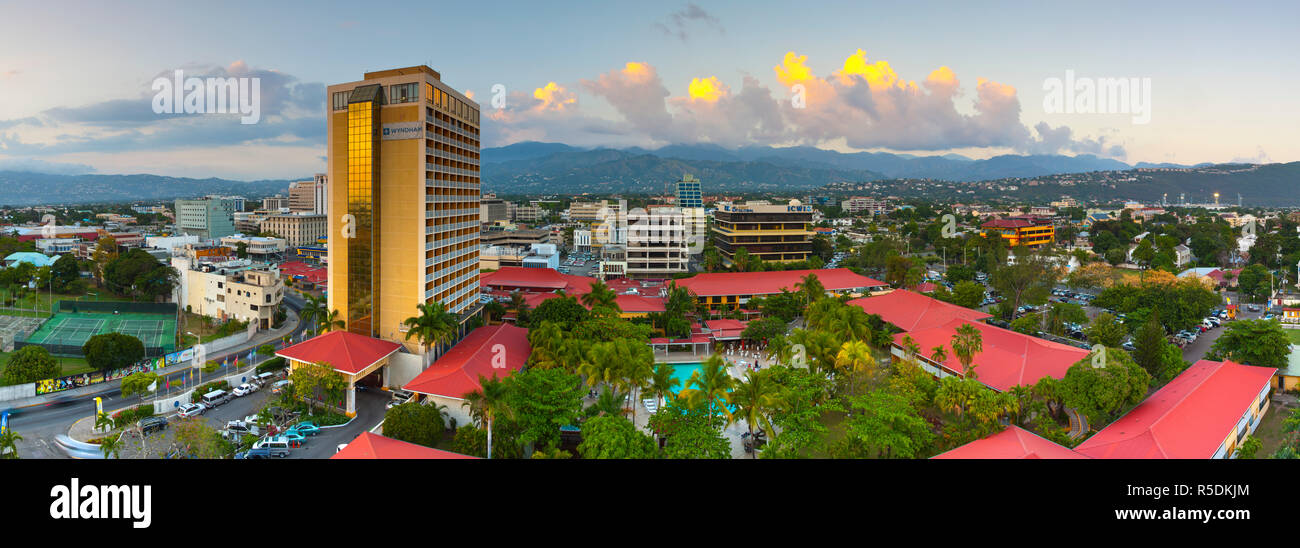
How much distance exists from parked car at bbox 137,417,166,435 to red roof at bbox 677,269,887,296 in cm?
2886

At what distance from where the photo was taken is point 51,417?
74.5ft

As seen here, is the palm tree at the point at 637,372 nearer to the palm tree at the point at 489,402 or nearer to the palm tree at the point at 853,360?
the palm tree at the point at 489,402

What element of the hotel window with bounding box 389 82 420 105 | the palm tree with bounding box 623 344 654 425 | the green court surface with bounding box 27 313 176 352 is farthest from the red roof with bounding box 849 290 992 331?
the green court surface with bounding box 27 313 176 352

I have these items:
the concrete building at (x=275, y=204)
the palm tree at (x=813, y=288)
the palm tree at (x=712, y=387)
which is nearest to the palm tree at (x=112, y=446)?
the palm tree at (x=712, y=387)

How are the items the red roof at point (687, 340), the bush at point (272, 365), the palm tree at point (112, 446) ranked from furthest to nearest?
the red roof at point (687, 340)
the bush at point (272, 365)
the palm tree at point (112, 446)

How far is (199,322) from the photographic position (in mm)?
41031

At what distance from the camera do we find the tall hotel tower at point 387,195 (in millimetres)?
26734

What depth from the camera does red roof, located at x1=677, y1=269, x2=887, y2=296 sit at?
42.9 m

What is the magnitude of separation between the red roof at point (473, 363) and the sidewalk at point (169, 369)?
43.8ft

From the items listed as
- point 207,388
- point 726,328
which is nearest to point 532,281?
point 726,328

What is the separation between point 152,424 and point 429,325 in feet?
31.9

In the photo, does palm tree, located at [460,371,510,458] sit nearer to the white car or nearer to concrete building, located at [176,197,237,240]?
the white car

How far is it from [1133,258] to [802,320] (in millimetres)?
45525

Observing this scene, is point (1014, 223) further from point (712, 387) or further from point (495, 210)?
point (495, 210)
